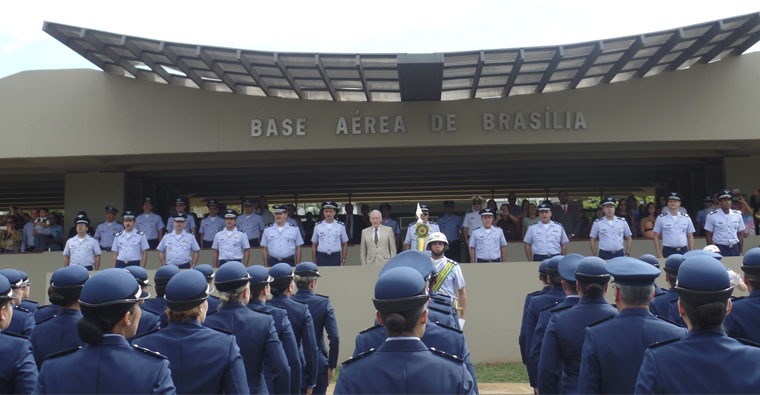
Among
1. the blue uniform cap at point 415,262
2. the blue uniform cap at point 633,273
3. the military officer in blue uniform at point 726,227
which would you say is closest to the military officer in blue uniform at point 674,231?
the military officer in blue uniform at point 726,227

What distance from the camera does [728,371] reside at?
2.44 m

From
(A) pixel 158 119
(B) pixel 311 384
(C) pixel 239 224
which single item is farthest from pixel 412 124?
(B) pixel 311 384

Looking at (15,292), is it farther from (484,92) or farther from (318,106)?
(484,92)

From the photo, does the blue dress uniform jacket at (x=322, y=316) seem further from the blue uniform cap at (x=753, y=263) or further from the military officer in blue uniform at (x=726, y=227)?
the military officer in blue uniform at (x=726, y=227)

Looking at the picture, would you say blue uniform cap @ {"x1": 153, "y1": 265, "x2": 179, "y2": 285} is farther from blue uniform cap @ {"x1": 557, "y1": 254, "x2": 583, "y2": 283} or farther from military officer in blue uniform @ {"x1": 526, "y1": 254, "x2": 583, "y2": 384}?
blue uniform cap @ {"x1": 557, "y1": 254, "x2": 583, "y2": 283}

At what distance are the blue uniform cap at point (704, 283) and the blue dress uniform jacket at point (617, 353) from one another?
0.59 m

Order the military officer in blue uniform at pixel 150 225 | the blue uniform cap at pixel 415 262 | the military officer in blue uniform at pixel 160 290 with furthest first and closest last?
the military officer in blue uniform at pixel 150 225
the military officer in blue uniform at pixel 160 290
the blue uniform cap at pixel 415 262

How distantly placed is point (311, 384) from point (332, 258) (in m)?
4.97

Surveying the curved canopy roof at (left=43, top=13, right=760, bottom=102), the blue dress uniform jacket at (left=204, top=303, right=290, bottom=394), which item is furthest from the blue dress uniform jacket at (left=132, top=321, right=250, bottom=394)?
the curved canopy roof at (left=43, top=13, right=760, bottom=102)

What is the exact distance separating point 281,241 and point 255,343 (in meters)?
6.56

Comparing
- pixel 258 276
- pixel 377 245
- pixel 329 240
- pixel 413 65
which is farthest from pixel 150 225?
pixel 258 276

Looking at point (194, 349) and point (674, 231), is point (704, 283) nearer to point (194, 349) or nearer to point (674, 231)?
point (194, 349)

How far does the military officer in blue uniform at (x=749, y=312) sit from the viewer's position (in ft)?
13.4

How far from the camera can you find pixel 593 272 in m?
4.04
